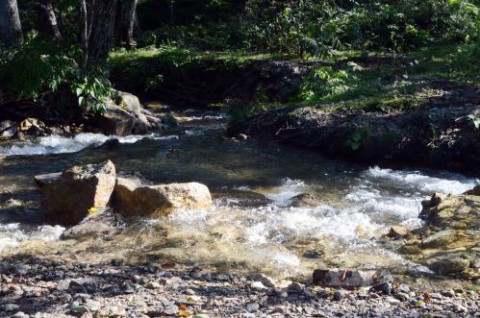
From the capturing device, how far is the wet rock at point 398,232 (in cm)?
637

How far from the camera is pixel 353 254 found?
595cm

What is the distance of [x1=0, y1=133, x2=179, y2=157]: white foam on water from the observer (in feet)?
35.5

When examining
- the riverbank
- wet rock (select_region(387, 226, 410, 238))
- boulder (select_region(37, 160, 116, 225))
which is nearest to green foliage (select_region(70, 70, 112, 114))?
the riverbank

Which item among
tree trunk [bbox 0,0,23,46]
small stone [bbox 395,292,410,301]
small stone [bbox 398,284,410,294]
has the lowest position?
small stone [bbox 398,284,410,294]

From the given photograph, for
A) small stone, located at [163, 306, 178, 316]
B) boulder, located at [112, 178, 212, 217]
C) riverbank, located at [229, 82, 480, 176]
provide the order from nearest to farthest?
small stone, located at [163, 306, 178, 316]
boulder, located at [112, 178, 212, 217]
riverbank, located at [229, 82, 480, 176]

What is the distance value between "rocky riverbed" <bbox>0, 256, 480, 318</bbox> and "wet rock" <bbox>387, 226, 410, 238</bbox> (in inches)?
54.5

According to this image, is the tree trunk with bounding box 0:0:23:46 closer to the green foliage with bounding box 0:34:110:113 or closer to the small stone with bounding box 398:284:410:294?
the green foliage with bounding box 0:34:110:113

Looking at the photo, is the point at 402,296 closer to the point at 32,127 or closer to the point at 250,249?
the point at 250,249

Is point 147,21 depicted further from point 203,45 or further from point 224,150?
point 224,150

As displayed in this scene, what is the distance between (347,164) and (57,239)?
199 inches

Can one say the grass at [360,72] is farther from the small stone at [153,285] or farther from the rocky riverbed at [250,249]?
the small stone at [153,285]

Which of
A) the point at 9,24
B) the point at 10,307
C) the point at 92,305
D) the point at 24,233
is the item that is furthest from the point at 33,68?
the point at 92,305

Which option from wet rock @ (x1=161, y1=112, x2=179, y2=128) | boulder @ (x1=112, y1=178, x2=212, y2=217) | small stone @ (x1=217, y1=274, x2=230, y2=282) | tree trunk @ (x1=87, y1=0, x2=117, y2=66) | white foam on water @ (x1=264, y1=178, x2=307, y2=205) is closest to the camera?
small stone @ (x1=217, y1=274, x2=230, y2=282)

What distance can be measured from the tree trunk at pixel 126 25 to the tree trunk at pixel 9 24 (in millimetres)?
6283
